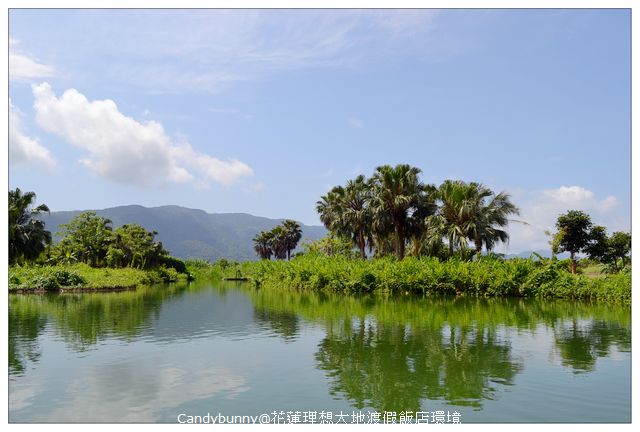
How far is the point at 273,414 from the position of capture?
957cm

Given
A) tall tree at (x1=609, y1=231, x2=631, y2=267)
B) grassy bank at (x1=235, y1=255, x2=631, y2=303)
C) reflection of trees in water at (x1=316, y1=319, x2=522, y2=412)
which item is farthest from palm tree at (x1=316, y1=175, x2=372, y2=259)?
reflection of trees in water at (x1=316, y1=319, x2=522, y2=412)

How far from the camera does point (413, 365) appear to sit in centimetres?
1334

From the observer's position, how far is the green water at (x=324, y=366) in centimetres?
A: 1000

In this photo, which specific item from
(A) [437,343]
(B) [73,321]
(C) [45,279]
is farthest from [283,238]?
(A) [437,343]

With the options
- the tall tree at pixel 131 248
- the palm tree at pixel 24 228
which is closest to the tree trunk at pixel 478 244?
the palm tree at pixel 24 228

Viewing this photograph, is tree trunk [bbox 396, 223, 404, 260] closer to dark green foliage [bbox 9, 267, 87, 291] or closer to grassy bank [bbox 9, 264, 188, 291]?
grassy bank [bbox 9, 264, 188, 291]

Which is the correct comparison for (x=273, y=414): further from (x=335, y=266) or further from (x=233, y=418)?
(x=335, y=266)

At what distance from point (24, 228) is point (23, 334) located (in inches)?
1288

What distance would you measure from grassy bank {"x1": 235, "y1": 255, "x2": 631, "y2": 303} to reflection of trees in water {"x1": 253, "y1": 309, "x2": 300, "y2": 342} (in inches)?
523

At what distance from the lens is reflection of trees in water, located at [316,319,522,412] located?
35.1 feet

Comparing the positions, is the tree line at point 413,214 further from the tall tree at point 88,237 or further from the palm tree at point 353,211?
the tall tree at point 88,237

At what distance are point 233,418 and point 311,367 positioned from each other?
425cm

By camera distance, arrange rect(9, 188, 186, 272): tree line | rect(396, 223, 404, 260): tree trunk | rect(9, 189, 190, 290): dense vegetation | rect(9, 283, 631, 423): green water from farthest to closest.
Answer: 1. rect(9, 188, 186, 272): tree line
2. rect(396, 223, 404, 260): tree trunk
3. rect(9, 189, 190, 290): dense vegetation
4. rect(9, 283, 631, 423): green water

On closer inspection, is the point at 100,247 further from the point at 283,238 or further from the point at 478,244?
the point at 478,244
